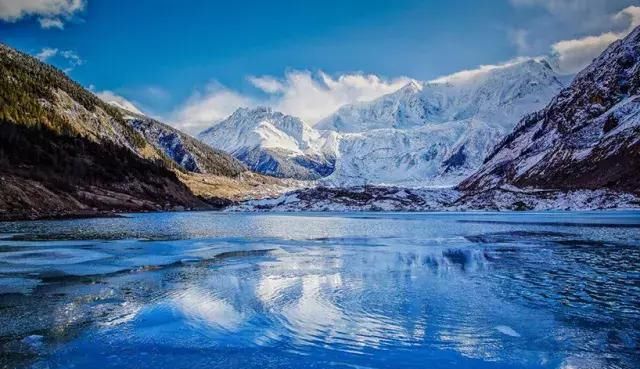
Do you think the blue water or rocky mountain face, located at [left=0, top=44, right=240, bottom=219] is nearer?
the blue water

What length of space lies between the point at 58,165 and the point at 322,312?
467ft

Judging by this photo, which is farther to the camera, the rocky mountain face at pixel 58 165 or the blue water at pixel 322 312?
the rocky mountain face at pixel 58 165

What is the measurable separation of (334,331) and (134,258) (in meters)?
23.4

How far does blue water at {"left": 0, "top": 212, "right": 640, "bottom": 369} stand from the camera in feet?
39.9

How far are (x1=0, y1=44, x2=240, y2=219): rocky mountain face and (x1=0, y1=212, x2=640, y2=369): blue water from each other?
74754 mm

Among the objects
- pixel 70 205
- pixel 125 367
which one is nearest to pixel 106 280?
pixel 125 367

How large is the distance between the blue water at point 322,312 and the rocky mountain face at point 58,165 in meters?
74.8

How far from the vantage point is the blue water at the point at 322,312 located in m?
12.2

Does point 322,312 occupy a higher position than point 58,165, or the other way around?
point 58,165

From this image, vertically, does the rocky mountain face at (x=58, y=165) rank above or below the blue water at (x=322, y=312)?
above

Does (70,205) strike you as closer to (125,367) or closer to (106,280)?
(106,280)

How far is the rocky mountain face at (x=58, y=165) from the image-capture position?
10719cm

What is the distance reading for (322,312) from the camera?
17.1 meters

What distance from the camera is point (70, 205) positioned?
11606 centimetres
